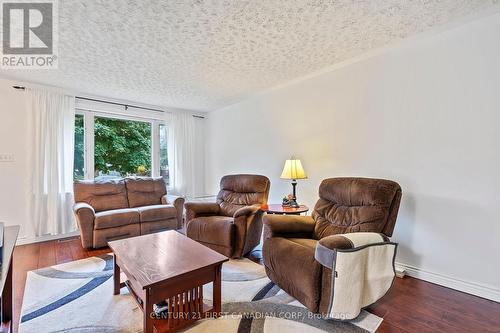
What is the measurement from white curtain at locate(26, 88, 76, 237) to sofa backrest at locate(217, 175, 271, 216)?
2.35m

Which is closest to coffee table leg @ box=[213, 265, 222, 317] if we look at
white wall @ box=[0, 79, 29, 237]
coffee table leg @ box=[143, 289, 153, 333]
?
coffee table leg @ box=[143, 289, 153, 333]

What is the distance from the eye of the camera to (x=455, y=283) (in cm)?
210

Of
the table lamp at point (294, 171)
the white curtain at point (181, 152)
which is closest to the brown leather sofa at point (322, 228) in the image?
the table lamp at point (294, 171)

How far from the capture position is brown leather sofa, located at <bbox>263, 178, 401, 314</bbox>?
1663 millimetres

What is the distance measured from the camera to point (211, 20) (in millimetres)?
1980

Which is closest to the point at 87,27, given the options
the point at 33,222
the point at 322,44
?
the point at 322,44

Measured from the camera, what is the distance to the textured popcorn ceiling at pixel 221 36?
1.83m

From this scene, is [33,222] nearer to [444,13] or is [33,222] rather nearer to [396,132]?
[396,132]

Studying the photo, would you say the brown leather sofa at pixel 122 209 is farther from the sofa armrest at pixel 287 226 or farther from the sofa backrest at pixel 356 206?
the sofa backrest at pixel 356 206

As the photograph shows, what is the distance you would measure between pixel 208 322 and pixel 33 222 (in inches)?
129

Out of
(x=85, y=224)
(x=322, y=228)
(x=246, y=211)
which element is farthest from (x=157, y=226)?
(x=322, y=228)

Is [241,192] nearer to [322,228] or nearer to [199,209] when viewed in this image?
[199,209]

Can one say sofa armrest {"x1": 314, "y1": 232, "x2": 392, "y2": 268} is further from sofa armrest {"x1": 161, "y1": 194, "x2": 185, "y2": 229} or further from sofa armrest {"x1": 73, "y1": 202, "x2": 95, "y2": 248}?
sofa armrest {"x1": 73, "y1": 202, "x2": 95, "y2": 248}

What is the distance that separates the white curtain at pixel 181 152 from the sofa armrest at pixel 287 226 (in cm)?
306
